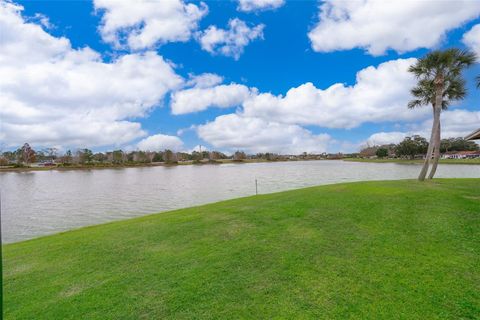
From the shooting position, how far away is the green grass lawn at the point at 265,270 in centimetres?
438

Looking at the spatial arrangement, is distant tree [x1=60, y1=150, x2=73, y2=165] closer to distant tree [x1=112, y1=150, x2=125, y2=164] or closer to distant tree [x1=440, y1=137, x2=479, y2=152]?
distant tree [x1=112, y1=150, x2=125, y2=164]

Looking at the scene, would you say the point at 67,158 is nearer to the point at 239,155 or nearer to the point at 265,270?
the point at 239,155

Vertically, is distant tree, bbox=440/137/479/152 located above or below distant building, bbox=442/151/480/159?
above

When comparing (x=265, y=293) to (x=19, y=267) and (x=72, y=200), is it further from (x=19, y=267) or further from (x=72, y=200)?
(x=72, y=200)

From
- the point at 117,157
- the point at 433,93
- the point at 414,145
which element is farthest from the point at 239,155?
the point at 433,93

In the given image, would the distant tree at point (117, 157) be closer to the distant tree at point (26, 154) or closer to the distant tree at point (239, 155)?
the distant tree at point (26, 154)

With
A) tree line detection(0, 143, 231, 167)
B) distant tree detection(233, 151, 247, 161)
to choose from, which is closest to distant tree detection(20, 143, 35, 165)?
tree line detection(0, 143, 231, 167)

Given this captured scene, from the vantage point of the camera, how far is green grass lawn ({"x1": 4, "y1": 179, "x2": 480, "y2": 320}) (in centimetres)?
438

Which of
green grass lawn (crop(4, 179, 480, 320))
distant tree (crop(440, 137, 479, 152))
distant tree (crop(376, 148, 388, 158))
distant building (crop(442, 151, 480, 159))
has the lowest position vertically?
green grass lawn (crop(4, 179, 480, 320))

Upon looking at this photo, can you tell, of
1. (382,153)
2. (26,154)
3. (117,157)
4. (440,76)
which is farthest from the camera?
(382,153)

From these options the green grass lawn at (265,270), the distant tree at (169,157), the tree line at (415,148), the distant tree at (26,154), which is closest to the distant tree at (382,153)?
the tree line at (415,148)

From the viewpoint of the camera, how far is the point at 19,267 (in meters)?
6.68

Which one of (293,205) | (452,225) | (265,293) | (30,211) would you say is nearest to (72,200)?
(30,211)

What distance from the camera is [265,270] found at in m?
5.53
